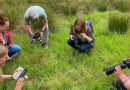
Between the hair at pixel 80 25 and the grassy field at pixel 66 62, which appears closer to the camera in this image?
the grassy field at pixel 66 62

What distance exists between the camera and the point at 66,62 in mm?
6742

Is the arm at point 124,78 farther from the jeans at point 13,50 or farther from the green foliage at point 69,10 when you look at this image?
the green foliage at point 69,10

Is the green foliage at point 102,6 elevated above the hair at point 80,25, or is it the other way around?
the hair at point 80,25

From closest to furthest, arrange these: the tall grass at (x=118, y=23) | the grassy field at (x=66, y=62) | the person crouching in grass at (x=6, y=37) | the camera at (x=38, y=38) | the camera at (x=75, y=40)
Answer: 1. the grassy field at (x=66, y=62)
2. the person crouching in grass at (x=6, y=37)
3. the camera at (x=75, y=40)
4. the camera at (x=38, y=38)
5. the tall grass at (x=118, y=23)

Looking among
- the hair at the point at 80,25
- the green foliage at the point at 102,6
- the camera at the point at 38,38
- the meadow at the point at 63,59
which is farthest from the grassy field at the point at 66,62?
the green foliage at the point at 102,6

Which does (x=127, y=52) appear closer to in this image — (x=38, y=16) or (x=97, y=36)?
(x=97, y=36)

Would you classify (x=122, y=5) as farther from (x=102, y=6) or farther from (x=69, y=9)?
(x=69, y=9)

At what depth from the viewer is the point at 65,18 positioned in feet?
30.6

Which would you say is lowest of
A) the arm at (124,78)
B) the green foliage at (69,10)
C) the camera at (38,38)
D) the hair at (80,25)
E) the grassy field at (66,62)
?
the grassy field at (66,62)

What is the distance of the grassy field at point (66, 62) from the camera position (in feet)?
19.7

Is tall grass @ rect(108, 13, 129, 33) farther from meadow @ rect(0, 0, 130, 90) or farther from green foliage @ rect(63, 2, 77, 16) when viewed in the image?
green foliage @ rect(63, 2, 77, 16)

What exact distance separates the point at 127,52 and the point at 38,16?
183 cm

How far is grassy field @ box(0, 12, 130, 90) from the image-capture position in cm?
601

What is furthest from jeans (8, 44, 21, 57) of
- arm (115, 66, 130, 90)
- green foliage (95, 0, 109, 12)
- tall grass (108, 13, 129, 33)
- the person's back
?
green foliage (95, 0, 109, 12)
